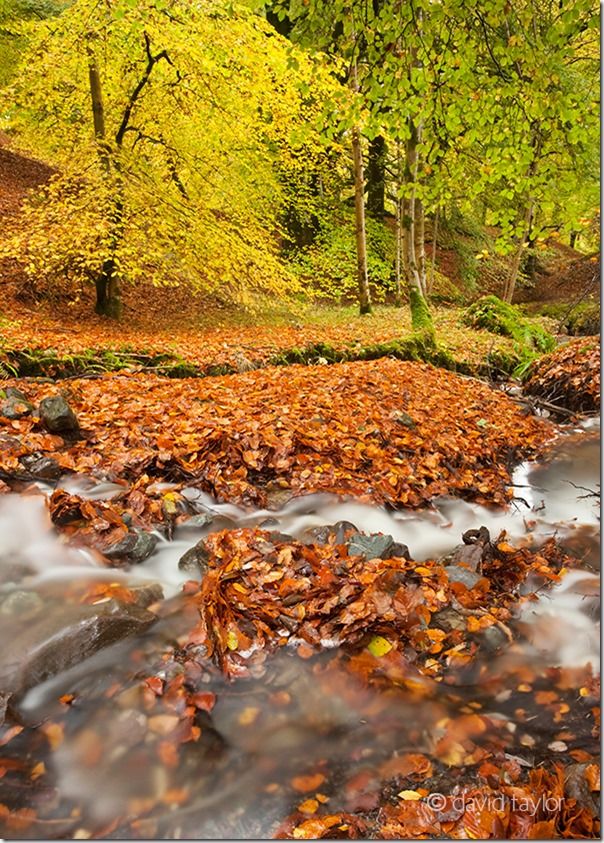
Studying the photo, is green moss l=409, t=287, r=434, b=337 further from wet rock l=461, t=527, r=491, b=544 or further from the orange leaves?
the orange leaves

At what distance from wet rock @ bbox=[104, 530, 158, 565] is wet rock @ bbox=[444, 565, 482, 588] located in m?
2.16

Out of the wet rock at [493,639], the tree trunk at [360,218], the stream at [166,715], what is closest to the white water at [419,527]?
the stream at [166,715]

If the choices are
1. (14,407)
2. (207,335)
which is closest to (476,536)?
(14,407)

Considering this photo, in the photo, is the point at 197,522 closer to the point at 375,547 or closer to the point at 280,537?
the point at 280,537

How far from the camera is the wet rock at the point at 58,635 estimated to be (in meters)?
2.79

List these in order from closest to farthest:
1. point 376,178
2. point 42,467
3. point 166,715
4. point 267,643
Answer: point 166,715, point 267,643, point 42,467, point 376,178

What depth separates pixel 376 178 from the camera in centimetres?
2159

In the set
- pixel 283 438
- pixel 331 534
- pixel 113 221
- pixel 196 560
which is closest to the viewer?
pixel 196 560

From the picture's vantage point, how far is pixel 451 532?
4797 mm

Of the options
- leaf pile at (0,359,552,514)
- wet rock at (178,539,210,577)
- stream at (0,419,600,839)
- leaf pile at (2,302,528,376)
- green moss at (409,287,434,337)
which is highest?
green moss at (409,287,434,337)

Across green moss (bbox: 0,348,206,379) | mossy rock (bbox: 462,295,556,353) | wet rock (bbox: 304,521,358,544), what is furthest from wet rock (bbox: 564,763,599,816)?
mossy rock (bbox: 462,295,556,353)

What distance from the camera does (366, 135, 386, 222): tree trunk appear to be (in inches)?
804

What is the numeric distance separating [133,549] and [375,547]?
1.74 metres

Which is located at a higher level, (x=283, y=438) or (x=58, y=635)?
(x=283, y=438)
